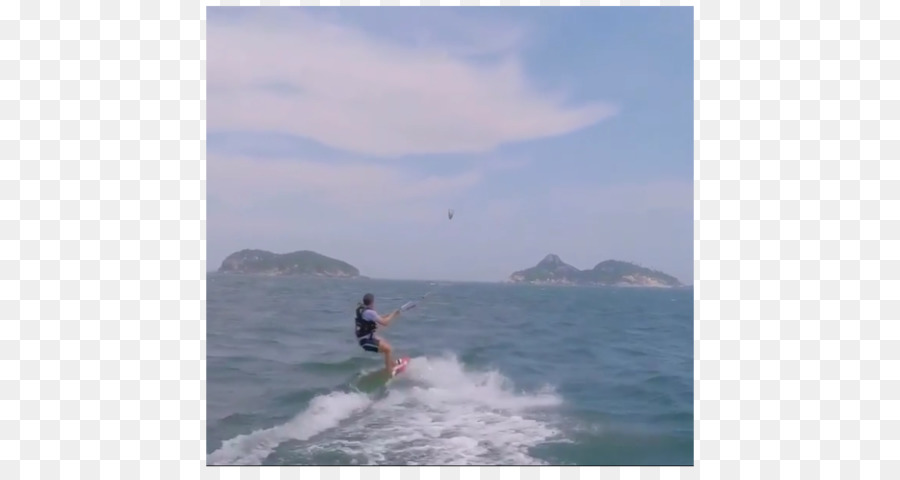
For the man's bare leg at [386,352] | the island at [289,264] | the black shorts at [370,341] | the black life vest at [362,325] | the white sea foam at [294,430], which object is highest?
the island at [289,264]

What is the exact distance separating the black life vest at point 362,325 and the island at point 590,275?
6.79ft

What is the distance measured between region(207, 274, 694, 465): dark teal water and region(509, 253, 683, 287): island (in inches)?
13.8

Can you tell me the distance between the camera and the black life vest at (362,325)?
7.97m

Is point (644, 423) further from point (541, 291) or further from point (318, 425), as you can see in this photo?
point (318, 425)

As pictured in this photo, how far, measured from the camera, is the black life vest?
7.97 metres

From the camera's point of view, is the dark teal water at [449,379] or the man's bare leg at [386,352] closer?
the dark teal water at [449,379]

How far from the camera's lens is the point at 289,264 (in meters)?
8.70

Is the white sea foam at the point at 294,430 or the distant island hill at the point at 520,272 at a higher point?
the distant island hill at the point at 520,272

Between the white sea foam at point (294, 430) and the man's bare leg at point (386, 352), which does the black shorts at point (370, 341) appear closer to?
the man's bare leg at point (386, 352)

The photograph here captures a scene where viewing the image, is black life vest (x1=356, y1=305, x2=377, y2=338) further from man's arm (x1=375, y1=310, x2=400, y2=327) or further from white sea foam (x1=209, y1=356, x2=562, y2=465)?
white sea foam (x1=209, y1=356, x2=562, y2=465)

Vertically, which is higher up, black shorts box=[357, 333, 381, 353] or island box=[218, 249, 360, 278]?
island box=[218, 249, 360, 278]

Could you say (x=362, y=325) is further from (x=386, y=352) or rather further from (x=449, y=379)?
(x=449, y=379)

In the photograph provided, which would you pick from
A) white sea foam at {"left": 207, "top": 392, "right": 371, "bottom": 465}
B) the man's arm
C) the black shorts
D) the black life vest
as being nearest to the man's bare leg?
the black shorts

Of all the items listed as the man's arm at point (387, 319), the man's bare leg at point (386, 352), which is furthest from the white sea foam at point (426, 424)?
the man's arm at point (387, 319)
